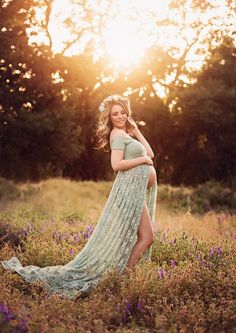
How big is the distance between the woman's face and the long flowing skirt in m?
0.57

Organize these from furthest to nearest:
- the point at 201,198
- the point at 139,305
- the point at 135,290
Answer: the point at 201,198, the point at 135,290, the point at 139,305

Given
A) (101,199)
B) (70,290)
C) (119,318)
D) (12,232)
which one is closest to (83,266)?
(70,290)

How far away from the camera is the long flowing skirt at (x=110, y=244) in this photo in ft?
20.6

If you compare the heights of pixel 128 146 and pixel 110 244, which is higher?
pixel 128 146

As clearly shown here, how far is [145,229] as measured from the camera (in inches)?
252

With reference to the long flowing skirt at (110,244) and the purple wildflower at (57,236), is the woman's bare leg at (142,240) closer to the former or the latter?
the long flowing skirt at (110,244)

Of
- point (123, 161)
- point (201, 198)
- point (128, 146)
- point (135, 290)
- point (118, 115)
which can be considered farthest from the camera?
point (201, 198)

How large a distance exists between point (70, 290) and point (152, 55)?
22.8m

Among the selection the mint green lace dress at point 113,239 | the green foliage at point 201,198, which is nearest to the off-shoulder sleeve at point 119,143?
the mint green lace dress at point 113,239

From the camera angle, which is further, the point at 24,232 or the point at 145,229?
the point at 24,232

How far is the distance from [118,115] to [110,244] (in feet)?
4.91

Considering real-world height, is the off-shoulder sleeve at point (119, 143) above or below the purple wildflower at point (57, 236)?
above

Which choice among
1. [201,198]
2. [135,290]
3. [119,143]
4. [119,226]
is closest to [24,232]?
[119,226]

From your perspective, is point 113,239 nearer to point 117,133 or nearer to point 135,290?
point 135,290
